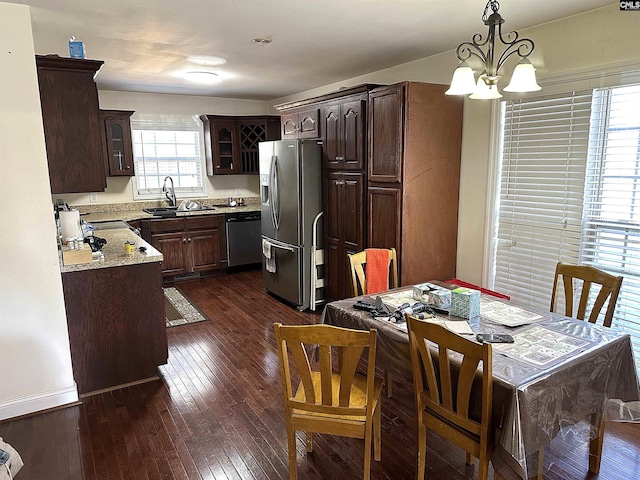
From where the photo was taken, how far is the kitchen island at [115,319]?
2.86 metres

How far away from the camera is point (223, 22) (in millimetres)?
2836

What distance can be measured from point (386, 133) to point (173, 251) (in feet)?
11.5

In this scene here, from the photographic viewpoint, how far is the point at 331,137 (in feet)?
13.7

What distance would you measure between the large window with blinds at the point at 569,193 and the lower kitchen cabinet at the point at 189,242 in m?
3.82

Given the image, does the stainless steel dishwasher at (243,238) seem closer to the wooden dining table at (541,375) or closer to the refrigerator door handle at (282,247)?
the refrigerator door handle at (282,247)

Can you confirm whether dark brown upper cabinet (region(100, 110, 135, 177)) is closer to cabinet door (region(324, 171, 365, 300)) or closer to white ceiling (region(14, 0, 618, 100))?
white ceiling (region(14, 0, 618, 100))

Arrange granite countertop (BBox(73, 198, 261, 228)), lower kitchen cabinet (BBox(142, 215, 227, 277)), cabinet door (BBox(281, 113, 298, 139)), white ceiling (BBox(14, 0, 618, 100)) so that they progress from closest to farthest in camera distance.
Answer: white ceiling (BBox(14, 0, 618, 100)) → cabinet door (BBox(281, 113, 298, 139)) → granite countertop (BBox(73, 198, 261, 228)) → lower kitchen cabinet (BBox(142, 215, 227, 277))

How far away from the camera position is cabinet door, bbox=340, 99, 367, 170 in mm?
3774

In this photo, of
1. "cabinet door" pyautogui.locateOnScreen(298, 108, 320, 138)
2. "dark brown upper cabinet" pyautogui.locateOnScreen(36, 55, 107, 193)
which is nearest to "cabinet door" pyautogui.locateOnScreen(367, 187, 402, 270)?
"cabinet door" pyautogui.locateOnScreen(298, 108, 320, 138)

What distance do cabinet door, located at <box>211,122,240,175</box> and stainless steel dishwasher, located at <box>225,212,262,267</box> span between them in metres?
0.77

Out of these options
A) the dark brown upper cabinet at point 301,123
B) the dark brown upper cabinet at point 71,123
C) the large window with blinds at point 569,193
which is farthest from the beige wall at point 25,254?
the large window with blinds at point 569,193

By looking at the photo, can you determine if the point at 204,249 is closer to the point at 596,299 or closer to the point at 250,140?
the point at 250,140
